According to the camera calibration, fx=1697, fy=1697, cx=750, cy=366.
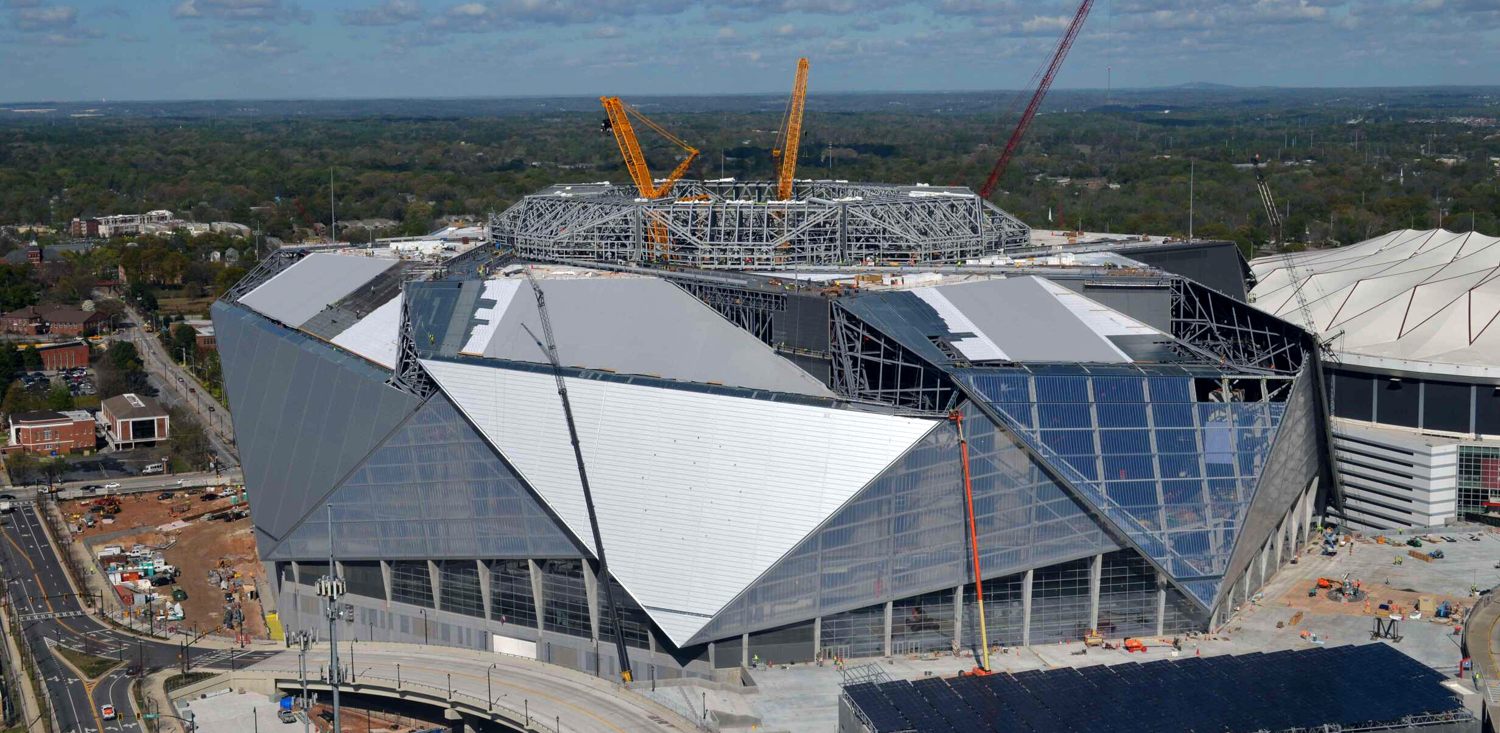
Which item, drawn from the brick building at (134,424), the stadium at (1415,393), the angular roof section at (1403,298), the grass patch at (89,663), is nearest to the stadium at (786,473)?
the stadium at (1415,393)

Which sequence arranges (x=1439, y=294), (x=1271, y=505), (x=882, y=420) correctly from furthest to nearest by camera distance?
(x=1439, y=294)
(x=1271, y=505)
(x=882, y=420)

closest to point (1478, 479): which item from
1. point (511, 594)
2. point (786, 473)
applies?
point (786, 473)

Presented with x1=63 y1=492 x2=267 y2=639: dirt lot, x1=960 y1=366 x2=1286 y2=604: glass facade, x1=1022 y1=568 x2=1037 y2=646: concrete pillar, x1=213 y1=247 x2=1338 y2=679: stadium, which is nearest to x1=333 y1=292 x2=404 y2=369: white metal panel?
x1=213 y1=247 x2=1338 y2=679: stadium

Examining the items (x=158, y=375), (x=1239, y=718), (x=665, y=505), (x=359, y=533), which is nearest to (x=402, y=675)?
(x=359, y=533)

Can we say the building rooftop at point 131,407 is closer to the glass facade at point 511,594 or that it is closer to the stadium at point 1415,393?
the glass facade at point 511,594

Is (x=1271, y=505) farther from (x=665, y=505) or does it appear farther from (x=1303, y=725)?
(x=665, y=505)

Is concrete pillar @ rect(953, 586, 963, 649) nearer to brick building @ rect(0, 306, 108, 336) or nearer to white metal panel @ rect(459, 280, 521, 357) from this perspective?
white metal panel @ rect(459, 280, 521, 357)
